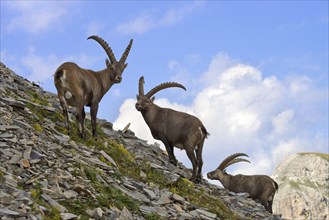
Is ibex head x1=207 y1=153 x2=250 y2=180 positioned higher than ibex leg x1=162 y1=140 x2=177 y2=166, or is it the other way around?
ibex head x1=207 y1=153 x2=250 y2=180

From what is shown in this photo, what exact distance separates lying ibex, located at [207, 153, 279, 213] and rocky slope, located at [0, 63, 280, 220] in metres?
3.11

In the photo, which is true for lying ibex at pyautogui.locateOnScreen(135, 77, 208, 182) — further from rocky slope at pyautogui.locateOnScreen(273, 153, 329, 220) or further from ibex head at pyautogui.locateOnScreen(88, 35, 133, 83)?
rocky slope at pyautogui.locateOnScreen(273, 153, 329, 220)

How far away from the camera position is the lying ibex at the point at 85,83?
18672mm

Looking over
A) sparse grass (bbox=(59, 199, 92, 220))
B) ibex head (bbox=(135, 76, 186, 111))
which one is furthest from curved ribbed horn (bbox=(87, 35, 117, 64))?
sparse grass (bbox=(59, 199, 92, 220))

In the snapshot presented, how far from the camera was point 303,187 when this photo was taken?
146250 millimetres

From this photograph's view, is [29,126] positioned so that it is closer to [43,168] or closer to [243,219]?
[43,168]

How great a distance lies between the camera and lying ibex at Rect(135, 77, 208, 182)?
2264 centimetres

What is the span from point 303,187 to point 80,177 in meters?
138

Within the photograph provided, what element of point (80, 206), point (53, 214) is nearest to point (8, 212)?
point (53, 214)

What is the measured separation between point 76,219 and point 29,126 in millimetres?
5585

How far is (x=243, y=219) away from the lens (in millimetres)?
19859

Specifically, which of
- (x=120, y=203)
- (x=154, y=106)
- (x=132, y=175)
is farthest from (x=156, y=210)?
(x=154, y=106)

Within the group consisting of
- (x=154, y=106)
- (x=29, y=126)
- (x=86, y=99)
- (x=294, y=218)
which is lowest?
(x=29, y=126)

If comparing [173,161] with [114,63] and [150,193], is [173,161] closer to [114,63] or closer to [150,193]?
[114,63]
